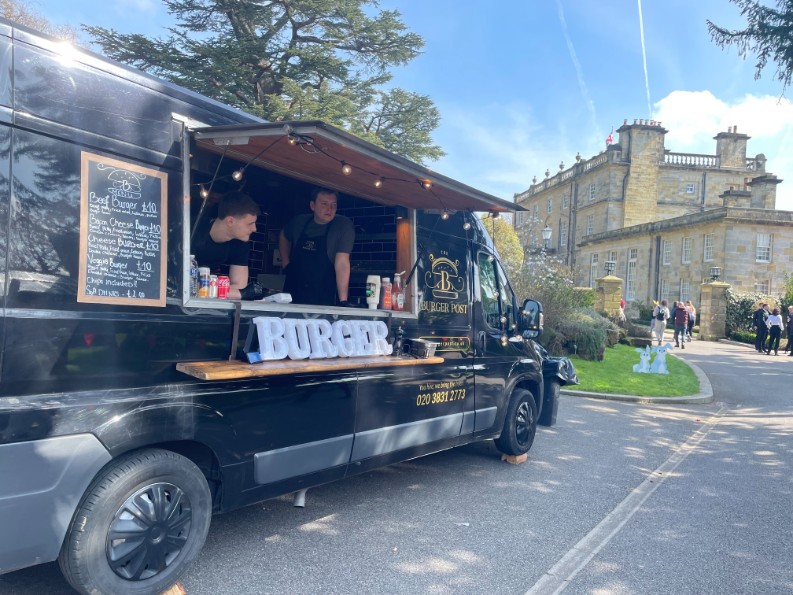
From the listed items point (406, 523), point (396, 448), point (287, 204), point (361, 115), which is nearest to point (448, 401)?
point (396, 448)

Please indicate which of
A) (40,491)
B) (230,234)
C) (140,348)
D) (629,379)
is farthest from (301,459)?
(629,379)

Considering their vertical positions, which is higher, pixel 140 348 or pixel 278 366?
pixel 140 348

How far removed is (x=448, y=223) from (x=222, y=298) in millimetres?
2563

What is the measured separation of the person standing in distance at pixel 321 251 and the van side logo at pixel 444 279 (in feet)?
2.41

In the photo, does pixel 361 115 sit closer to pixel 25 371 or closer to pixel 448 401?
pixel 448 401

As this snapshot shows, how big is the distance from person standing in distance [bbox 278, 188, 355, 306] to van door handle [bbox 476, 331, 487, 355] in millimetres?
1329

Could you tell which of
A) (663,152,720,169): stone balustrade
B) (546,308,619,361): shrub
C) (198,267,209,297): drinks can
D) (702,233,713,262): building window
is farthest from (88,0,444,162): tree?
(663,152,720,169): stone balustrade

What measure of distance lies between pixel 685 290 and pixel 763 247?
5162 millimetres

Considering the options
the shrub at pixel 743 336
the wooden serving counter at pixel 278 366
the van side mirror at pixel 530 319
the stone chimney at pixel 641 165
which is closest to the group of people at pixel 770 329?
the shrub at pixel 743 336

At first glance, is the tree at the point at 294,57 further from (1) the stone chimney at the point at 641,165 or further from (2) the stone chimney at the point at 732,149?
(2) the stone chimney at the point at 732,149

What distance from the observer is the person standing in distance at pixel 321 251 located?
512cm

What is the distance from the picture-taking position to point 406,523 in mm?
4539

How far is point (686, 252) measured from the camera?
126 feet

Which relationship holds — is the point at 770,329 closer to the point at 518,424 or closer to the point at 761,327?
the point at 761,327
